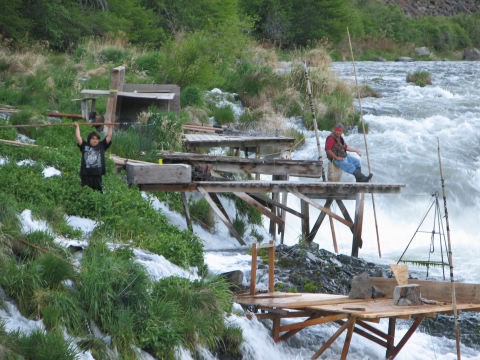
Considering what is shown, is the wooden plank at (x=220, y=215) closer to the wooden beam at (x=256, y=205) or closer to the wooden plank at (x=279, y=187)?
the wooden plank at (x=279, y=187)

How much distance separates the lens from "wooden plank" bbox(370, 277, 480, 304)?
10.9m

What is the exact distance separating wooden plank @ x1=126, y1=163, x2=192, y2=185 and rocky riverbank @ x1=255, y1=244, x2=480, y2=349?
2146 mm

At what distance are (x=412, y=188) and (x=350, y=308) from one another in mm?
12079

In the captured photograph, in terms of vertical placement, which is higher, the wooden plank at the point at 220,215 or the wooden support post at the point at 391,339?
the wooden plank at the point at 220,215

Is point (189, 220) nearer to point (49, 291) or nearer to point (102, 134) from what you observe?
point (102, 134)

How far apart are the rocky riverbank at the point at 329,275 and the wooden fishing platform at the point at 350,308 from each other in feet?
4.15

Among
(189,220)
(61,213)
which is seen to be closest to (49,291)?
(61,213)

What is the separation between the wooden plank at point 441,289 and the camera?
10.9 metres

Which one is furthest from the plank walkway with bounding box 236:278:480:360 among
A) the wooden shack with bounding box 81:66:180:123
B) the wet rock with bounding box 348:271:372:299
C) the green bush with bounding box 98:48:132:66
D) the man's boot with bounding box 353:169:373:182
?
the green bush with bounding box 98:48:132:66

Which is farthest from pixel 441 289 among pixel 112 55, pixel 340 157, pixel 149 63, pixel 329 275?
pixel 112 55

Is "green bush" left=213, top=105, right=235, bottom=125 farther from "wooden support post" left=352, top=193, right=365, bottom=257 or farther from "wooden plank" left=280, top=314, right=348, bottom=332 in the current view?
"wooden plank" left=280, top=314, right=348, bottom=332

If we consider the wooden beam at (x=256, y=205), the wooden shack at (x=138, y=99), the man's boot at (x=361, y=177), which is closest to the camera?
the wooden beam at (x=256, y=205)

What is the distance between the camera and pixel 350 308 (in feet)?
33.0

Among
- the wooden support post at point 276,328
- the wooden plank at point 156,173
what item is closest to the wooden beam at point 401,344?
the wooden support post at point 276,328
